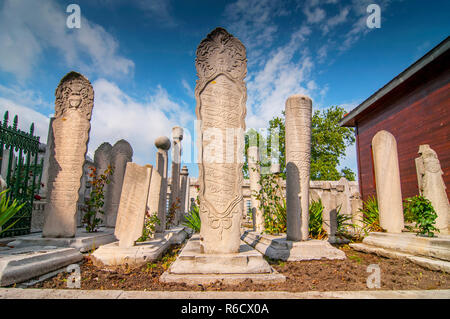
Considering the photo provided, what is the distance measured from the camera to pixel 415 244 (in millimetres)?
4168

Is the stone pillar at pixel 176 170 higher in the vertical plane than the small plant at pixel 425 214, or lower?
higher

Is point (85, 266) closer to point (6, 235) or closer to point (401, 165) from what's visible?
point (6, 235)

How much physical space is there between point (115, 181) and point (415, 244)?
6931 mm

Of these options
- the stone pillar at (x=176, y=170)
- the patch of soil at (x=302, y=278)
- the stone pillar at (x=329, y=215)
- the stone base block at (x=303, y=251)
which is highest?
the stone pillar at (x=176, y=170)

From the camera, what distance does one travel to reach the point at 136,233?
12.7 feet

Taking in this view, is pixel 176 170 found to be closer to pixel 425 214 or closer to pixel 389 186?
pixel 389 186

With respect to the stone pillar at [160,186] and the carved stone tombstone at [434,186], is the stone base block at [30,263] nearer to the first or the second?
the stone pillar at [160,186]

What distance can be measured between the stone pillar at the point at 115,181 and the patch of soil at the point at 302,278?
2.38 m

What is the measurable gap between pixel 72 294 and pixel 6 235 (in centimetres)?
431

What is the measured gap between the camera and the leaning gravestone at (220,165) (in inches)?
119

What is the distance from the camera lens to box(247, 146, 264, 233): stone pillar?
6.41 m

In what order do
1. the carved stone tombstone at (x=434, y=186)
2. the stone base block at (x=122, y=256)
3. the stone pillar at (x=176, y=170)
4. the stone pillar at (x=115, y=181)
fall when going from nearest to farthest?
the stone base block at (x=122, y=256) < the carved stone tombstone at (x=434, y=186) < the stone pillar at (x=115, y=181) < the stone pillar at (x=176, y=170)

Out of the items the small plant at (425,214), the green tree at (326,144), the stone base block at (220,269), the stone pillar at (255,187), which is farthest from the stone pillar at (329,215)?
the green tree at (326,144)
